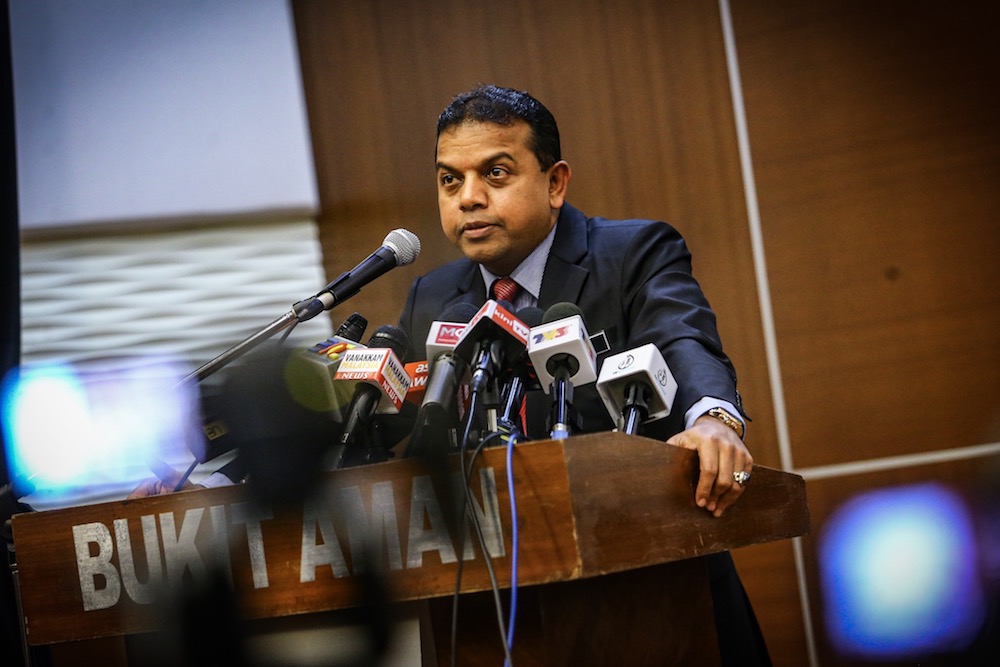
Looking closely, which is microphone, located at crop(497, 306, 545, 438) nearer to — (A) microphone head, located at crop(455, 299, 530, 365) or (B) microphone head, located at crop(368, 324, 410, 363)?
(A) microphone head, located at crop(455, 299, 530, 365)

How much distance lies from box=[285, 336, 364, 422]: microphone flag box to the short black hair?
2.72 ft

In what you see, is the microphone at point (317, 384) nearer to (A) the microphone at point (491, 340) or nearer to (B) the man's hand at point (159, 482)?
(A) the microphone at point (491, 340)

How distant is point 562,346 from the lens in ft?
4.47

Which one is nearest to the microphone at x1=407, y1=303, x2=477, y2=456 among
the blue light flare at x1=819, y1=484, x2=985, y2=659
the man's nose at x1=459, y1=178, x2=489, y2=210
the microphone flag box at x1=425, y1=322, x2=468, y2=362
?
the microphone flag box at x1=425, y1=322, x2=468, y2=362

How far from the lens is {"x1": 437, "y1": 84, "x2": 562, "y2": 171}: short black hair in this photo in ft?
6.89

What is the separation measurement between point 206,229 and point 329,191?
1.50 feet

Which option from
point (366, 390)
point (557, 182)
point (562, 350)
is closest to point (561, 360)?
point (562, 350)

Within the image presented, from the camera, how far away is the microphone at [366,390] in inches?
56.3

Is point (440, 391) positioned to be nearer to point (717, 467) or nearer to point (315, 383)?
point (315, 383)

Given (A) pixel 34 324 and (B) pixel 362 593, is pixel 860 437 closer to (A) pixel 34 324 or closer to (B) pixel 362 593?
(B) pixel 362 593

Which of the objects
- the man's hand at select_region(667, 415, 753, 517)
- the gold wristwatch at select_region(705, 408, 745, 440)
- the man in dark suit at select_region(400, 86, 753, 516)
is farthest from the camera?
the man in dark suit at select_region(400, 86, 753, 516)

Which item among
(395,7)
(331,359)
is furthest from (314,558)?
(395,7)

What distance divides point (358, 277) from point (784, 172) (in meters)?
2.06

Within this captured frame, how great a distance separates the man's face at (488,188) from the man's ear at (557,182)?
0.10m
